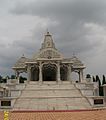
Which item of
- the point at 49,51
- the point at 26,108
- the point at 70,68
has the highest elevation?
the point at 49,51

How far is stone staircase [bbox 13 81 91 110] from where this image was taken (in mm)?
37250

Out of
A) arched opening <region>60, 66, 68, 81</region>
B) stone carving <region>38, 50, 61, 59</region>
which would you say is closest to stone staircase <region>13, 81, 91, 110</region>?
stone carving <region>38, 50, 61, 59</region>

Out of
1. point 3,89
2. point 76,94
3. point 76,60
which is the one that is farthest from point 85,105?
point 76,60

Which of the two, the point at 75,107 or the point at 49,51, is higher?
the point at 49,51

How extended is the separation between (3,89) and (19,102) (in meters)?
8.38

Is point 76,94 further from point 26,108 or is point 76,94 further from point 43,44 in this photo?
point 43,44

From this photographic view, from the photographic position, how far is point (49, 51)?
53531 millimetres

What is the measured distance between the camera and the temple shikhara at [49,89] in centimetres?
3791

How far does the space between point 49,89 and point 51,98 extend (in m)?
4.72

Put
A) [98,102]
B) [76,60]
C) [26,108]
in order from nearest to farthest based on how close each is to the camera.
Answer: [26,108], [98,102], [76,60]

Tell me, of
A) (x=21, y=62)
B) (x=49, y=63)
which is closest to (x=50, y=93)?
(x=49, y=63)

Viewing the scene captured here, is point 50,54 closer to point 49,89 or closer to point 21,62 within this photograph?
point 21,62

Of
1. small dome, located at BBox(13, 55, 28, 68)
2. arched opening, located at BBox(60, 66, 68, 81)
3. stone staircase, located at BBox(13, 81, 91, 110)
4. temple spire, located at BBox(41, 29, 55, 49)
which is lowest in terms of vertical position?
stone staircase, located at BBox(13, 81, 91, 110)

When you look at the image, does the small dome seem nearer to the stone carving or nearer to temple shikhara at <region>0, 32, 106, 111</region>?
temple shikhara at <region>0, 32, 106, 111</region>
